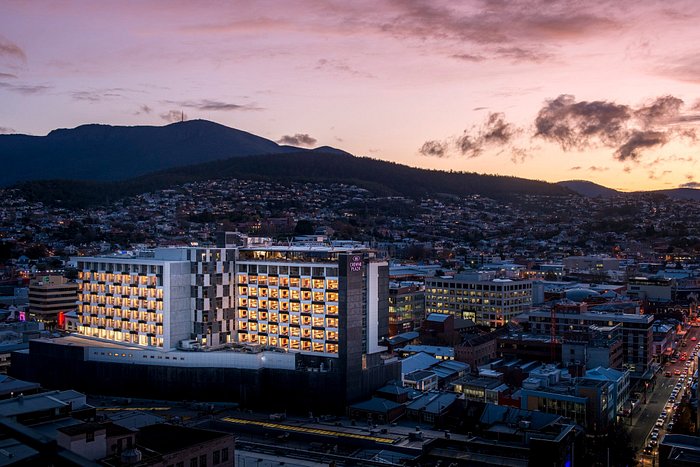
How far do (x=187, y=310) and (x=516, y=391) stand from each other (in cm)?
2464

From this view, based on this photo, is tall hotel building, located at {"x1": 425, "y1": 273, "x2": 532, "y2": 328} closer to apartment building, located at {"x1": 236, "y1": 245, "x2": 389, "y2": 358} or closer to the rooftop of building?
apartment building, located at {"x1": 236, "y1": 245, "x2": 389, "y2": 358}

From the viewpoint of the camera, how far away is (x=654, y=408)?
54.7 metres

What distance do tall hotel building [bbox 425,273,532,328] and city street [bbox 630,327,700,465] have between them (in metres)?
20.5

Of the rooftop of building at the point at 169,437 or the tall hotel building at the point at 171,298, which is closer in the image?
the rooftop of building at the point at 169,437

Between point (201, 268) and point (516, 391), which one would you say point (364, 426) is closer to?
point (516, 391)

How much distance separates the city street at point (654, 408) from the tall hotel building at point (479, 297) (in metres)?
20.5

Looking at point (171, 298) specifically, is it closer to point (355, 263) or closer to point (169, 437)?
point (355, 263)

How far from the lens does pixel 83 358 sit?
51594 mm

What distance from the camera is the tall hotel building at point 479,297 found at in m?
88.8

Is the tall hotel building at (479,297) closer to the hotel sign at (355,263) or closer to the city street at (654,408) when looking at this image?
the city street at (654,408)

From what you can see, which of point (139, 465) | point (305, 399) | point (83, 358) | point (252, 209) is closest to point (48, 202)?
point (252, 209)

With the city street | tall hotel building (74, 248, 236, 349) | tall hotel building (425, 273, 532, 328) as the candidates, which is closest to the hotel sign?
tall hotel building (74, 248, 236, 349)

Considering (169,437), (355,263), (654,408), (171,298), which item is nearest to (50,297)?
(171,298)

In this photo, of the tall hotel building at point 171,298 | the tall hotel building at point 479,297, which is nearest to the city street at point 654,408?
the tall hotel building at point 479,297
